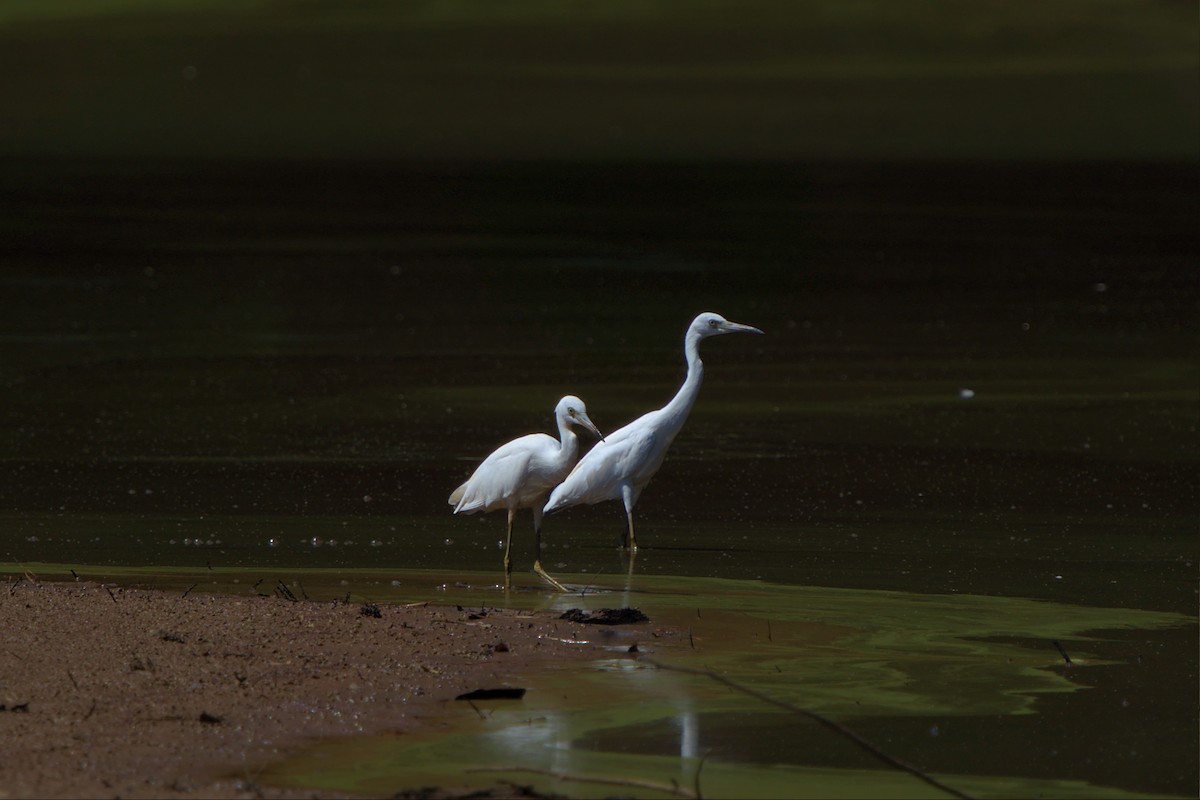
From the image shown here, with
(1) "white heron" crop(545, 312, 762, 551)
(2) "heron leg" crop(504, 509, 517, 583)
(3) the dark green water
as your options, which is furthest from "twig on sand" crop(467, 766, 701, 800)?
(1) "white heron" crop(545, 312, 762, 551)

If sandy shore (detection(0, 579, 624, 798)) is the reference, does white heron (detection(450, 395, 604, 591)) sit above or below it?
above

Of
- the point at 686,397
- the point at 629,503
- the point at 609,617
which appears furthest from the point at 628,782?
the point at 686,397

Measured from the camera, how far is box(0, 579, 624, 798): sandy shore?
6062 mm

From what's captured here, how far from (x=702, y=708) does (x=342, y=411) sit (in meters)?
7.79

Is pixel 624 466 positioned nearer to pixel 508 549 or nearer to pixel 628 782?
pixel 508 549

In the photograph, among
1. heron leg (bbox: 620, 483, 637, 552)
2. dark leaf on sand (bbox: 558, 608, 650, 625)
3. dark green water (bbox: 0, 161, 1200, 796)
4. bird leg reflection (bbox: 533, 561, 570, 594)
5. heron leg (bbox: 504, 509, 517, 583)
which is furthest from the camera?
heron leg (bbox: 620, 483, 637, 552)

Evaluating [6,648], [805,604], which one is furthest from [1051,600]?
[6,648]

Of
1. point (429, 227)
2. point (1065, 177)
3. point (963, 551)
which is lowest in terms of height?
point (963, 551)

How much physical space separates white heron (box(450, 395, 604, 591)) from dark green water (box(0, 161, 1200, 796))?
276mm

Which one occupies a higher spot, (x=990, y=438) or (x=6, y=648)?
(x=990, y=438)

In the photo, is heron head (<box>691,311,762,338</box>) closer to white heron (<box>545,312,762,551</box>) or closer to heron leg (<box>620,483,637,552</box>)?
white heron (<box>545,312,762,551</box>)

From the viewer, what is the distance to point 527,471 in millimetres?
9953

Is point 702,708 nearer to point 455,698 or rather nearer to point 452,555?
point 455,698

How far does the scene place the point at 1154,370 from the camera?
1642 centimetres
